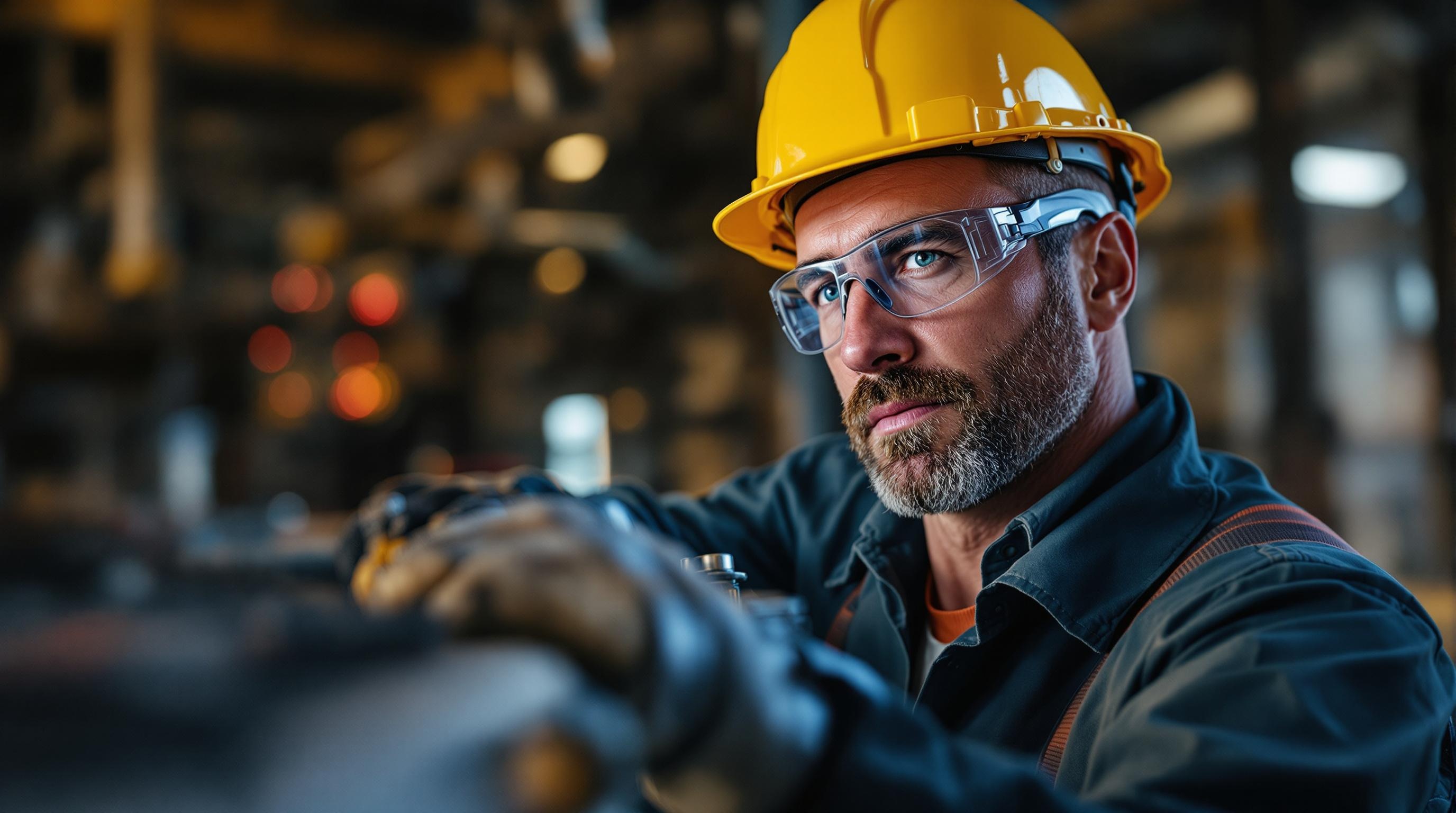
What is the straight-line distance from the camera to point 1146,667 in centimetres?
107

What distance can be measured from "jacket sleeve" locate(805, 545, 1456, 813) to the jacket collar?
14 cm

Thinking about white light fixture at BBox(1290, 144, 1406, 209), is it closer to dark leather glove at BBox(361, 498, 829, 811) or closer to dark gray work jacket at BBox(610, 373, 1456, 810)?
dark gray work jacket at BBox(610, 373, 1456, 810)

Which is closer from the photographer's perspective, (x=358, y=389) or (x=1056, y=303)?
(x=1056, y=303)

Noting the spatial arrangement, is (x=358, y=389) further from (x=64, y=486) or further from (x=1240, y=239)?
(x=1240, y=239)

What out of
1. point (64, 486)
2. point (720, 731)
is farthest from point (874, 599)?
point (64, 486)

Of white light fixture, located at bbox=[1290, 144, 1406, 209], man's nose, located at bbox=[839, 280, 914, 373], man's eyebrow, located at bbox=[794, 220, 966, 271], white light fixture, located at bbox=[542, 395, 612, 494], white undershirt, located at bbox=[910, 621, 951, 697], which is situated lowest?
white light fixture, located at bbox=[542, 395, 612, 494]

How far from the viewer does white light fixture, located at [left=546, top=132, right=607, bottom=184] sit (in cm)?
571

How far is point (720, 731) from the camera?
0.67 metres

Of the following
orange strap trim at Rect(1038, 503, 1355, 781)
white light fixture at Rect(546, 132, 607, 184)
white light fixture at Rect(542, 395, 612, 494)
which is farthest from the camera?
white light fixture at Rect(542, 395, 612, 494)

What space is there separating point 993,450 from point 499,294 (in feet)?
25.0

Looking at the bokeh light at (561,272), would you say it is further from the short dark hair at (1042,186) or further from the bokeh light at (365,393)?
the short dark hair at (1042,186)

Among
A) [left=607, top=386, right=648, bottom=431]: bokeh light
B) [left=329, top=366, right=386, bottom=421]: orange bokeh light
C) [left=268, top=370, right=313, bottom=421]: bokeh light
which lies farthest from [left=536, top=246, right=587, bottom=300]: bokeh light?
[left=268, top=370, right=313, bottom=421]: bokeh light

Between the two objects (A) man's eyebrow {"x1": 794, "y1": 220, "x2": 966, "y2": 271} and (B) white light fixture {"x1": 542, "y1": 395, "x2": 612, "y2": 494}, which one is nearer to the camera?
(A) man's eyebrow {"x1": 794, "y1": 220, "x2": 966, "y2": 271}

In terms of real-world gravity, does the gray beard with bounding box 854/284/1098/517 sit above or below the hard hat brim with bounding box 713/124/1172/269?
below
